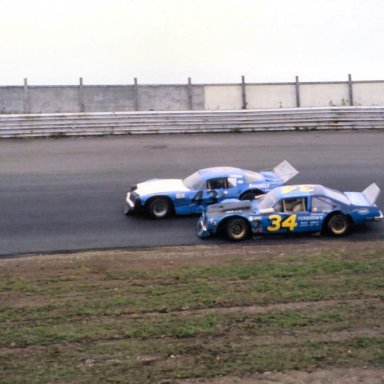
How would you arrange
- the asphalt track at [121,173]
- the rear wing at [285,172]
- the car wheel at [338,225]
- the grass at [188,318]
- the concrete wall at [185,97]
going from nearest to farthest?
the grass at [188,318] < the car wheel at [338,225] < the asphalt track at [121,173] < the rear wing at [285,172] < the concrete wall at [185,97]

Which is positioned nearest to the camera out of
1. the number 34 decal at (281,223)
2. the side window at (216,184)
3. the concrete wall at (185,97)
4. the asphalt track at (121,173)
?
the number 34 decal at (281,223)

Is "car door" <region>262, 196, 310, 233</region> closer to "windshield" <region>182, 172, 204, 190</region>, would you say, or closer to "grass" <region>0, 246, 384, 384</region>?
"grass" <region>0, 246, 384, 384</region>

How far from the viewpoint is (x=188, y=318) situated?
902 centimetres

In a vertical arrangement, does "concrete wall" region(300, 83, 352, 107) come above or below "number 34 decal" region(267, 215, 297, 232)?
above

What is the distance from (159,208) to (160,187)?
605mm

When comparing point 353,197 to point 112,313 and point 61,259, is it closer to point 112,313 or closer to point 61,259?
point 61,259

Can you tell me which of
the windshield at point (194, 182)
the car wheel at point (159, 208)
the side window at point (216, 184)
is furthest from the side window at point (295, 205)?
the car wheel at point (159, 208)

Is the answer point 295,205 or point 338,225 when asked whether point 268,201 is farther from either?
point 338,225

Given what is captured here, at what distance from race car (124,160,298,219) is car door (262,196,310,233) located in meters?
1.71

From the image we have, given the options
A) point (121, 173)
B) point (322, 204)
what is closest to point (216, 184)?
point (322, 204)

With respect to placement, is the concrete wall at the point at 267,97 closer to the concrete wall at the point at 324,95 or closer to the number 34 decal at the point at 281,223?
the concrete wall at the point at 324,95

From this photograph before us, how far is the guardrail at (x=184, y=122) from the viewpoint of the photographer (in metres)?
23.5

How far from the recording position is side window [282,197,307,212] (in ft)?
45.6

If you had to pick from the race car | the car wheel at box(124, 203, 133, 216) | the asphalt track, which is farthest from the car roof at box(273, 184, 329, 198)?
the car wheel at box(124, 203, 133, 216)
